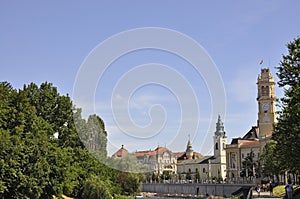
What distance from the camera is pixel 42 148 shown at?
43.9 metres

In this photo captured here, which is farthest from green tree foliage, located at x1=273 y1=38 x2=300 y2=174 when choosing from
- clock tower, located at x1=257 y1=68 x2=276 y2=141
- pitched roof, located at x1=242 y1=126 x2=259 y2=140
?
pitched roof, located at x1=242 y1=126 x2=259 y2=140

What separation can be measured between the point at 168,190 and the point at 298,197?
89.8m

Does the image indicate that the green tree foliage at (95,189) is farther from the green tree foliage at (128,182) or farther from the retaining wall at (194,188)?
the retaining wall at (194,188)

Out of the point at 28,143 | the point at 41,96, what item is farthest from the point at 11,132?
the point at 41,96

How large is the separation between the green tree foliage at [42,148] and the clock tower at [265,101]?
77.5 meters

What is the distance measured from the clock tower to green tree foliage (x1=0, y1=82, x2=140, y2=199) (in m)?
77.5

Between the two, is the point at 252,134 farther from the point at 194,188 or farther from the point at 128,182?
the point at 128,182

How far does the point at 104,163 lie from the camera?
2495 inches

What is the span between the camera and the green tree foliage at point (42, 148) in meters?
40.0

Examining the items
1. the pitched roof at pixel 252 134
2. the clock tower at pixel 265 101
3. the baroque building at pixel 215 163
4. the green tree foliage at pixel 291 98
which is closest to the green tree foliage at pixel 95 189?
the green tree foliage at pixel 291 98

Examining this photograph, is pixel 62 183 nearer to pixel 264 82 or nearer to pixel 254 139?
pixel 264 82

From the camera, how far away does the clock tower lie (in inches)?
5236

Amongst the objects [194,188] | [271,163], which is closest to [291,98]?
[271,163]

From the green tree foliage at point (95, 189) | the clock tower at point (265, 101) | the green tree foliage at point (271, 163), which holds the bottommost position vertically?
the green tree foliage at point (95, 189)
